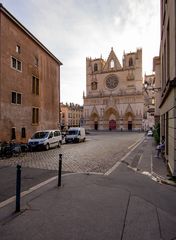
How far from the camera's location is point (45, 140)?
1916 centimetres

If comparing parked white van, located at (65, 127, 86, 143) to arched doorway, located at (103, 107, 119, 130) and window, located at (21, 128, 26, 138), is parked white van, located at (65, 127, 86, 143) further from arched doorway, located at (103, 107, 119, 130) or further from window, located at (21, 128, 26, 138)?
arched doorway, located at (103, 107, 119, 130)

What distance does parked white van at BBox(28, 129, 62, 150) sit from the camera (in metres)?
18.8

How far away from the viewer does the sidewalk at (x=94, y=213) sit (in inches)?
164

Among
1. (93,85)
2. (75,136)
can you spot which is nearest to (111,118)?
(93,85)

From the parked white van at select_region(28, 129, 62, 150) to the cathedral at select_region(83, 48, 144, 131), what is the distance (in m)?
55.6

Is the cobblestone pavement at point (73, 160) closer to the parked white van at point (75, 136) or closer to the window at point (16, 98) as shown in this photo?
the window at point (16, 98)

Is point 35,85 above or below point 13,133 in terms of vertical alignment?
above

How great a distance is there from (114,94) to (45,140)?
61561mm

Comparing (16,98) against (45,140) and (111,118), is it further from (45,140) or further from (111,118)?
(111,118)

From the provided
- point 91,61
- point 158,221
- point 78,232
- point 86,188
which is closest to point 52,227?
point 78,232

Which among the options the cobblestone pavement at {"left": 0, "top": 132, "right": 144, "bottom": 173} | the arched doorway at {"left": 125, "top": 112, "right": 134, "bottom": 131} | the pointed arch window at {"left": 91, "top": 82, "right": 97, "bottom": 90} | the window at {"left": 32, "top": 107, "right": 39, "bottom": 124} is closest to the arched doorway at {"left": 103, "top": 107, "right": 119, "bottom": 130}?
the arched doorway at {"left": 125, "top": 112, "right": 134, "bottom": 131}

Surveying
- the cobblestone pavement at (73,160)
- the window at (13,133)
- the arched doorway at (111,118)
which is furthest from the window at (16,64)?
the arched doorway at (111,118)

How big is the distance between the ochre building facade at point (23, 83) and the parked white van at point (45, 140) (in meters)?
2.36

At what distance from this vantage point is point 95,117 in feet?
269
